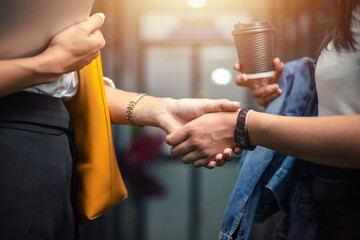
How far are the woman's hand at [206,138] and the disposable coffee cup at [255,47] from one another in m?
0.15

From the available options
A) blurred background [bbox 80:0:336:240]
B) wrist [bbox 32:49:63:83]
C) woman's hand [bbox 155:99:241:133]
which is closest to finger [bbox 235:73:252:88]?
woman's hand [bbox 155:99:241:133]

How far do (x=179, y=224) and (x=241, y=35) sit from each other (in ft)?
12.7

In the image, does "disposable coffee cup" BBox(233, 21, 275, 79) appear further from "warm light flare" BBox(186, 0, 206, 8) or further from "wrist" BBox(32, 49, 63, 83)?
"warm light flare" BBox(186, 0, 206, 8)

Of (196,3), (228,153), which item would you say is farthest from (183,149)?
(196,3)

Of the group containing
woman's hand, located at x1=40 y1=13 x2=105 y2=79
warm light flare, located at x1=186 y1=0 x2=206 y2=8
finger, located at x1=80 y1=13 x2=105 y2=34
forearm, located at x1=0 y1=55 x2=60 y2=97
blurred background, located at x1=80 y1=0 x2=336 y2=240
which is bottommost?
blurred background, located at x1=80 y1=0 x2=336 y2=240

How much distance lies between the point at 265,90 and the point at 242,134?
0.73ft

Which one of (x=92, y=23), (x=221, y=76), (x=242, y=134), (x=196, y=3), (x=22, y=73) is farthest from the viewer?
(x=221, y=76)

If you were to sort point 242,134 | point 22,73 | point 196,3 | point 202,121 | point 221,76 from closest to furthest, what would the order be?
point 22,73 → point 242,134 → point 202,121 → point 196,3 → point 221,76

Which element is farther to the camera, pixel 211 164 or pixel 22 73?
Result: pixel 211 164

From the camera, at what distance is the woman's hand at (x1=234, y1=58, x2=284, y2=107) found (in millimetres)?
1069

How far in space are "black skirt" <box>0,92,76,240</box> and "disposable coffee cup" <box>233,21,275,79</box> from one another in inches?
22.1

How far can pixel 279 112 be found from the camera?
1.05 meters

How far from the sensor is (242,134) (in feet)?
3.10

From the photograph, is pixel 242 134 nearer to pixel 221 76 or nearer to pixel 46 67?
pixel 46 67
